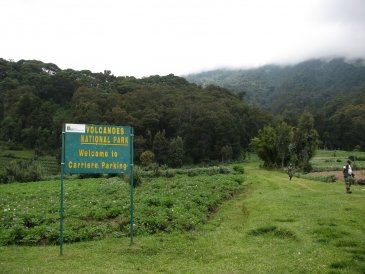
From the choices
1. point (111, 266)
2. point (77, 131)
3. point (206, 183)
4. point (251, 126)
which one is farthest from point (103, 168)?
point (251, 126)

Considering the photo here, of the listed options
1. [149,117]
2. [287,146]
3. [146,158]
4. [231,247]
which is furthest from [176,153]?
[231,247]

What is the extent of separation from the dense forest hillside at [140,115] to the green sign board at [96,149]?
84.2 meters

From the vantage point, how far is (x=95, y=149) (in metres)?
18.0

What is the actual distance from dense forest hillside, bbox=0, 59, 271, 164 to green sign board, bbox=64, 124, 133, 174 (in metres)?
84.2

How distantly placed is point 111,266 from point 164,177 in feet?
120

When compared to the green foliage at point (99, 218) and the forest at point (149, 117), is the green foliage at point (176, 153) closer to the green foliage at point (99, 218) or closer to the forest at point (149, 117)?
the forest at point (149, 117)

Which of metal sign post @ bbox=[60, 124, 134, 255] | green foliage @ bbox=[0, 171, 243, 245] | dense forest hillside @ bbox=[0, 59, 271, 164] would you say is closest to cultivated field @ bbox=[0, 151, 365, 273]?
green foliage @ bbox=[0, 171, 243, 245]

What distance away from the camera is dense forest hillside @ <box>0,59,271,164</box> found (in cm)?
11100

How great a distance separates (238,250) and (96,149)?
6.89m

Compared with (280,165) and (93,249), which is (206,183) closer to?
(93,249)

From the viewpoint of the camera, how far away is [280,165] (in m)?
78.6

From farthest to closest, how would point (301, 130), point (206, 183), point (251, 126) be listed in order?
point (251, 126) → point (301, 130) → point (206, 183)

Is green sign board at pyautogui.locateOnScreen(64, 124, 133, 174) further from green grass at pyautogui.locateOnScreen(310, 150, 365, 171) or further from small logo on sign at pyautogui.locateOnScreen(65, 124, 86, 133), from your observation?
green grass at pyautogui.locateOnScreen(310, 150, 365, 171)

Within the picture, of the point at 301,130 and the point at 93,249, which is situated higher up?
the point at 301,130
